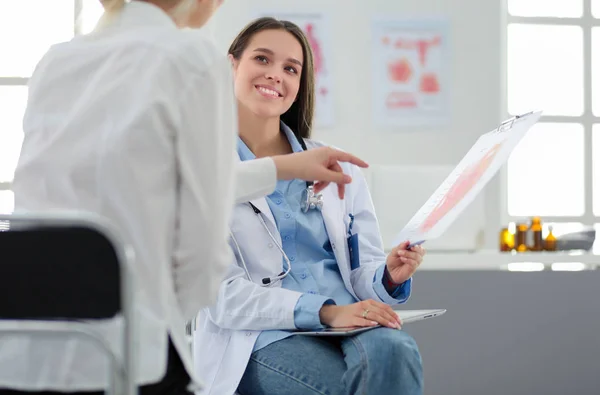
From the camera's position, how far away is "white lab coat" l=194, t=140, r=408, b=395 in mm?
1722

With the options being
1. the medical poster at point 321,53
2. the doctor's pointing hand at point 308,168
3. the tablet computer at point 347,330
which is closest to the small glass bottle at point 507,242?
the medical poster at point 321,53

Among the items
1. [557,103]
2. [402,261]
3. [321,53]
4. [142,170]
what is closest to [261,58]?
[402,261]

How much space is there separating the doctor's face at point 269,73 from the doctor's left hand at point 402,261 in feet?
1.60

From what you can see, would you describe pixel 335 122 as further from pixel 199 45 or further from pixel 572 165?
pixel 199 45

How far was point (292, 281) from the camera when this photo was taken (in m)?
1.83

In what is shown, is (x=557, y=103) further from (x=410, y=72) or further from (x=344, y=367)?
(x=344, y=367)

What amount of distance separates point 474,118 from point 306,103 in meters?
3.28

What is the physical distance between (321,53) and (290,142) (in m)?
3.16

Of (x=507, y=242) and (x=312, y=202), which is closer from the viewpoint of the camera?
(x=312, y=202)

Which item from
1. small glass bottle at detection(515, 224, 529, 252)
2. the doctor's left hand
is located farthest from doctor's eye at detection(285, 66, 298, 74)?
small glass bottle at detection(515, 224, 529, 252)

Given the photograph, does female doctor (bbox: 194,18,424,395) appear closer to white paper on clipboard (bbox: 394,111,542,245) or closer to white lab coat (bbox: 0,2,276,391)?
white paper on clipboard (bbox: 394,111,542,245)

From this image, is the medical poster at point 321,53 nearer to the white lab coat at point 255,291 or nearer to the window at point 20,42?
the window at point 20,42

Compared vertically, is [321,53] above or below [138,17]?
above

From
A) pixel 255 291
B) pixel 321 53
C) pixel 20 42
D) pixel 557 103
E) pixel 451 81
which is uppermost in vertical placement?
pixel 20 42
